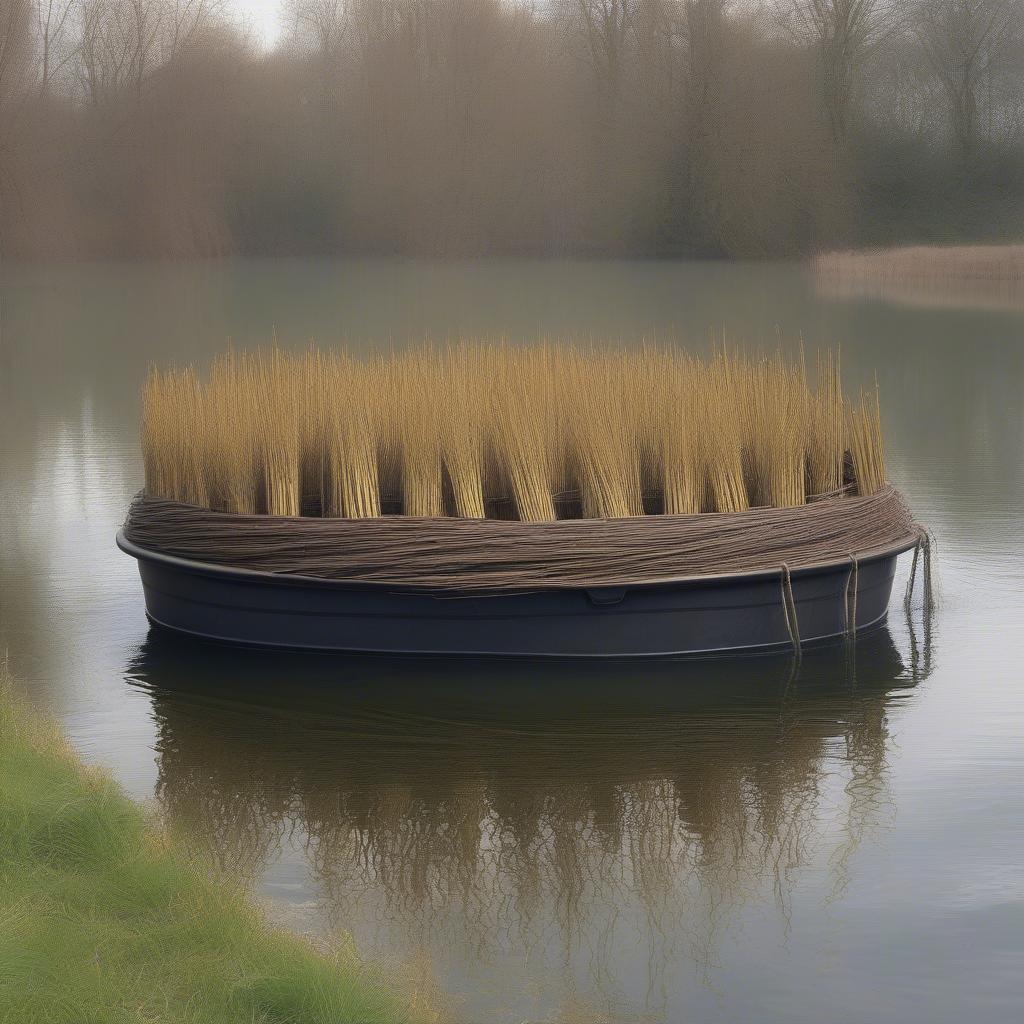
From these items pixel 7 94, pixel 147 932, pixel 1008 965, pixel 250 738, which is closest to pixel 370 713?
pixel 250 738

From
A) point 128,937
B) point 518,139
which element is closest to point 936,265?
point 518,139

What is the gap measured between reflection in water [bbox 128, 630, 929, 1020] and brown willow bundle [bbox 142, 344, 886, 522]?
0.45 metres

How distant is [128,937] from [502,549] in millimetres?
1620

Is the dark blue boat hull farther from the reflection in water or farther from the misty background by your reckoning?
the misty background

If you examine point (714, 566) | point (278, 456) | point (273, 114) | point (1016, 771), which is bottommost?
point (1016, 771)

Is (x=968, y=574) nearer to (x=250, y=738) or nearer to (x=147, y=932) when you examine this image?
(x=250, y=738)

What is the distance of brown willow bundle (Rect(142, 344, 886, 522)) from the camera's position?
3.83m

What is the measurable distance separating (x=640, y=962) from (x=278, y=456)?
202cm

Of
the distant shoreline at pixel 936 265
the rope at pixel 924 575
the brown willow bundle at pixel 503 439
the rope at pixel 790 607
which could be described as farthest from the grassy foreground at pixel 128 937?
the distant shoreline at pixel 936 265

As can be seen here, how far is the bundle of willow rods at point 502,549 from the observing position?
351cm

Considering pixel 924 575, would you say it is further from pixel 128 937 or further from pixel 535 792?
pixel 128 937

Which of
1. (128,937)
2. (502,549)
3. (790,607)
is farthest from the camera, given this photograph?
(790,607)

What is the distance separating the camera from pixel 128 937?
2.06 m

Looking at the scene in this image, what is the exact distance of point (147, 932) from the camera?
2.08 metres
